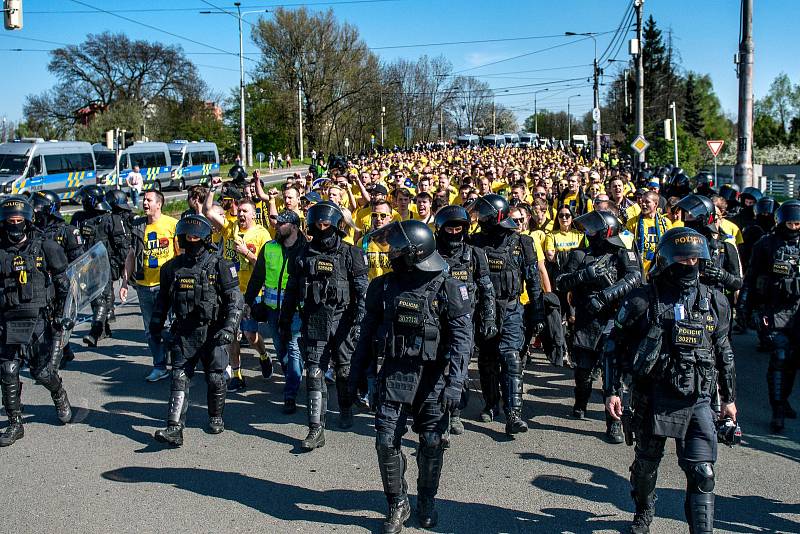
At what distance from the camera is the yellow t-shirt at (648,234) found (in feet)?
28.3

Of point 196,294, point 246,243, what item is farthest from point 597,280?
point 246,243

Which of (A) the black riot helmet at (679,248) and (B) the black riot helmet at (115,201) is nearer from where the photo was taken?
(A) the black riot helmet at (679,248)

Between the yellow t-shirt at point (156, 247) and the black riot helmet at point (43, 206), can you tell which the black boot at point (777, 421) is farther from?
the black riot helmet at point (43, 206)

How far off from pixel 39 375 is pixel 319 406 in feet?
7.50

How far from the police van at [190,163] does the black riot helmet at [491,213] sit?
116ft

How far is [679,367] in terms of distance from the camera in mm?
4312

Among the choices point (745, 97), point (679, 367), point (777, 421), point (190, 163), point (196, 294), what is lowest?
point (777, 421)

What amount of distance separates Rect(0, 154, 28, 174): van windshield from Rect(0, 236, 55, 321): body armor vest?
86.5 ft

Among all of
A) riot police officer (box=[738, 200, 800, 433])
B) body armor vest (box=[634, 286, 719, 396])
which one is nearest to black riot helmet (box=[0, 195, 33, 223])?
body armor vest (box=[634, 286, 719, 396])

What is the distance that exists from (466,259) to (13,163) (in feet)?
93.2

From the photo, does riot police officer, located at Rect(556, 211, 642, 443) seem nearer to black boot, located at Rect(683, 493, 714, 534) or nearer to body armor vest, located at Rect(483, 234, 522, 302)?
body armor vest, located at Rect(483, 234, 522, 302)

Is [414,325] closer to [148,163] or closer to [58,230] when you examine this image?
[58,230]

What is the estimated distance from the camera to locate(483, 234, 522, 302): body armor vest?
6863 mm

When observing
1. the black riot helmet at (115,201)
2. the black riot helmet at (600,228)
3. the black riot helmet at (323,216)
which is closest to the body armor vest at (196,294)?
the black riot helmet at (323,216)
